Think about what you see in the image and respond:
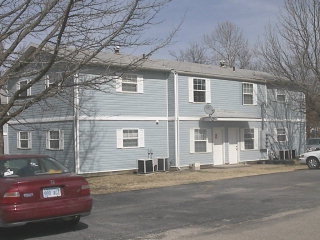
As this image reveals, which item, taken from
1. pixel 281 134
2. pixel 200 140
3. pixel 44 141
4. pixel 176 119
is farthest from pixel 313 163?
pixel 44 141

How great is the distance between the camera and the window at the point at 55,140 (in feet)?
69.6

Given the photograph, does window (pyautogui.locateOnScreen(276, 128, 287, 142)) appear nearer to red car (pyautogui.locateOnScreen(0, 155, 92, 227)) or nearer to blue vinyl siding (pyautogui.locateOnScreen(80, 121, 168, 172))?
blue vinyl siding (pyautogui.locateOnScreen(80, 121, 168, 172))

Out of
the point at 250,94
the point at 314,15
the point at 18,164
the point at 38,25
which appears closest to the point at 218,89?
the point at 250,94

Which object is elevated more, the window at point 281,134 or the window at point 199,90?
the window at point 199,90

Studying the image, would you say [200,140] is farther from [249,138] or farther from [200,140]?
[249,138]

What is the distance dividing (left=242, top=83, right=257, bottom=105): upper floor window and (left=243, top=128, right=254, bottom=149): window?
1567mm

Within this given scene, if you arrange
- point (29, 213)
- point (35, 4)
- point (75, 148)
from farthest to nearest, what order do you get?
point (75, 148)
point (35, 4)
point (29, 213)

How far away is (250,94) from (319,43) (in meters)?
4.89

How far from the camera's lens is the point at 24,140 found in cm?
2359

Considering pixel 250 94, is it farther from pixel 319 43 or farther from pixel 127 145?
pixel 127 145

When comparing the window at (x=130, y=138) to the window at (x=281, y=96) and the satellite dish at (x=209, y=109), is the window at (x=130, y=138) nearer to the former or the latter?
the satellite dish at (x=209, y=109)

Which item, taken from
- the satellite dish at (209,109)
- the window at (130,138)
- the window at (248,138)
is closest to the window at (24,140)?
the window at (130,138)

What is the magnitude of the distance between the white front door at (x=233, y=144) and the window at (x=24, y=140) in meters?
10.5

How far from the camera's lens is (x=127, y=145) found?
21953 mm
